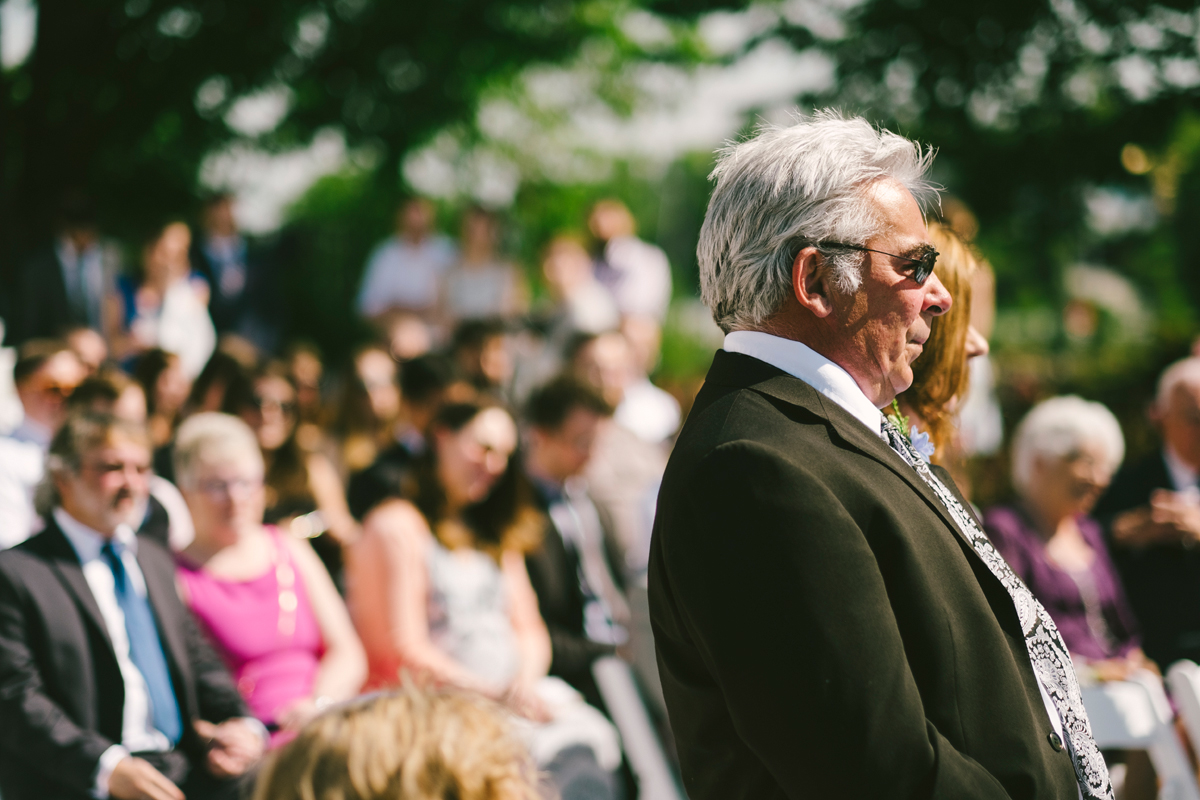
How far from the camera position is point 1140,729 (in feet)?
10.5

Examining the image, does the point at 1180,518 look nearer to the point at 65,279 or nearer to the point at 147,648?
the point at 147,648

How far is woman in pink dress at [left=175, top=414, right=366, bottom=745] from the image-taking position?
13.4ft

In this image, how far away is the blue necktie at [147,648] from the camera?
362 centimetres

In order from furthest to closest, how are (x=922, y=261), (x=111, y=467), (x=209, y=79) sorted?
1. (x=209, y=79)
2. (x=111, y=467)
3. (x=922, y=261)

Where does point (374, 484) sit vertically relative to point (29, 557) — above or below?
below

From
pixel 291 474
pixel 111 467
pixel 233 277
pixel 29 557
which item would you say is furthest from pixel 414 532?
pixel 233 277

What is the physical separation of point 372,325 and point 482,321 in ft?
6.51

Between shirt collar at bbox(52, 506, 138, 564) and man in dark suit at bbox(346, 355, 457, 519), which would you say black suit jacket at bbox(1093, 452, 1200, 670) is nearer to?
man in dark suit at bbox(346, 355, 457, 519)

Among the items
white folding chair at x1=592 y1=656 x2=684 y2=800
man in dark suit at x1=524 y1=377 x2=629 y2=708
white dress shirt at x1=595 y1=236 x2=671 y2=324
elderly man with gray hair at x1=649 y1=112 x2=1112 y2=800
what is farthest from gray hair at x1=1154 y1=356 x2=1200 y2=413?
white dress shirt at x1=595 y1=236 x2=671 y2=324

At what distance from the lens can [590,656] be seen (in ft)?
15.9

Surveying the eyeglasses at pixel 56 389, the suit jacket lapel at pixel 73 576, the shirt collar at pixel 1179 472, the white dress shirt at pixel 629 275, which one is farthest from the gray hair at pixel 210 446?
the white dress shirt at pixel 629 275

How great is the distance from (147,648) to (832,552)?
278cm

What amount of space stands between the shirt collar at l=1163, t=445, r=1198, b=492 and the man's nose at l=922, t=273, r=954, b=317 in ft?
11.9

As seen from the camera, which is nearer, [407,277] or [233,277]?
[233,277]
